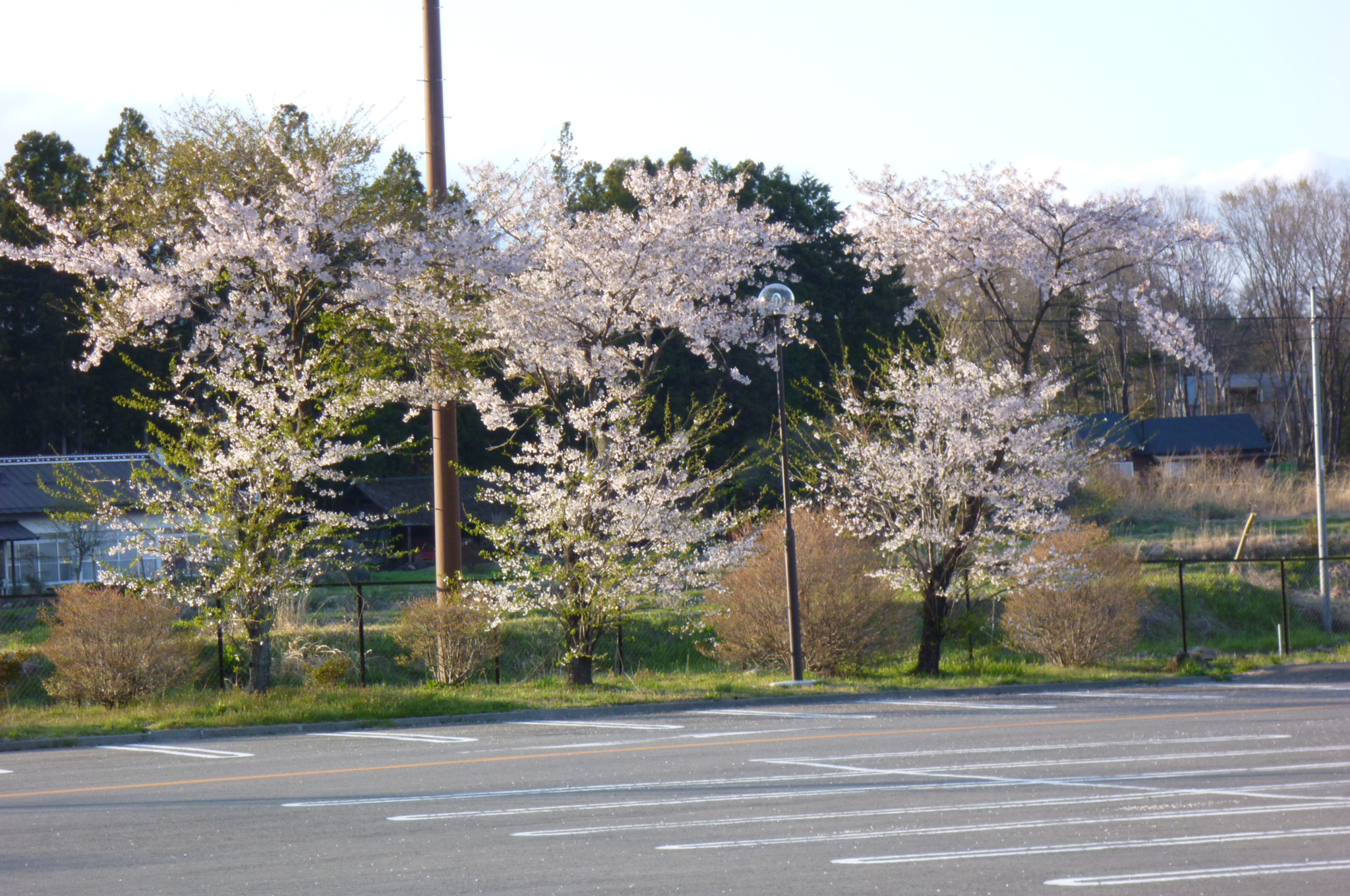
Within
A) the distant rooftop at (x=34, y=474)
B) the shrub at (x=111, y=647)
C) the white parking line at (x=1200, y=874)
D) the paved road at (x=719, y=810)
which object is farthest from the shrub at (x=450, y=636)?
the distant rooftop at (x=34, y=474)

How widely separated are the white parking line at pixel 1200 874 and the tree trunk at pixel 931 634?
12.3m

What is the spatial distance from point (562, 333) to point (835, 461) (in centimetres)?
500

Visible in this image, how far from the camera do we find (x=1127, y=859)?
6.78m

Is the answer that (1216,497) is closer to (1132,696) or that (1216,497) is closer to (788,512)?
(1132,696)

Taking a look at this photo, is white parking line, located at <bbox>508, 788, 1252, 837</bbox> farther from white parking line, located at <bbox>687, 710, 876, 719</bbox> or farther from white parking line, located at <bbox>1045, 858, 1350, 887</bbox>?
white parking line, located at <bbox>687, 710, 876, 719</bbox>

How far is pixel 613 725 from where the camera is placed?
14492mm

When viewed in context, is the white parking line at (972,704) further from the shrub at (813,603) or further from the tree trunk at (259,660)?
the tree trunk at (259,660)

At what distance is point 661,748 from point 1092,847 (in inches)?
223

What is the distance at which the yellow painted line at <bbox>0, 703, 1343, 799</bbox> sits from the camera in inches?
416

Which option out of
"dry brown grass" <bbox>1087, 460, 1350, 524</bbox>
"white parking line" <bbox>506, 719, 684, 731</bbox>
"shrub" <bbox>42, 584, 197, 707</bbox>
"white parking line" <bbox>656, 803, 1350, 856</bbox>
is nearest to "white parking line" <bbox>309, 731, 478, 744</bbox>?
"white parking line" <bbox>506, 719, 684, 731</bbox>

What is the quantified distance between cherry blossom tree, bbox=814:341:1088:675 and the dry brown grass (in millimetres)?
24201

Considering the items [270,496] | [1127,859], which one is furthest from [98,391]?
[1127,859]

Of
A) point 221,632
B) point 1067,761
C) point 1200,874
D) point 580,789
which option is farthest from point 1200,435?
point 1200,874

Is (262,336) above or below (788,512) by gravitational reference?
above
